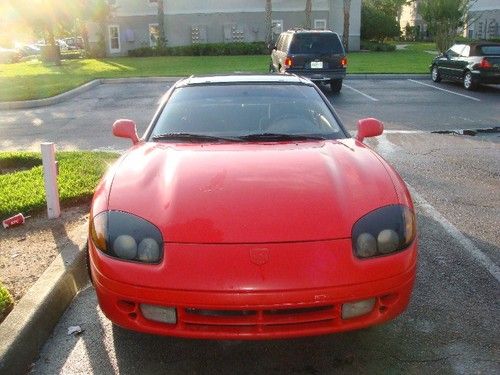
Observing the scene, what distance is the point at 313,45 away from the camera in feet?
56.0

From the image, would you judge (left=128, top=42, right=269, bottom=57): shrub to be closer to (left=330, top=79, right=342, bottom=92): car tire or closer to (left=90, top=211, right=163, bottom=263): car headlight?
(left=330, top=79, right=342, bottom=92): car tire

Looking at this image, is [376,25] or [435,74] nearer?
[435,74]

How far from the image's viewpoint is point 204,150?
3.84 metres

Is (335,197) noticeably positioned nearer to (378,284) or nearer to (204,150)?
(378,284)

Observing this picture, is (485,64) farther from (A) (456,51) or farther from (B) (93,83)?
(B) (93,83)

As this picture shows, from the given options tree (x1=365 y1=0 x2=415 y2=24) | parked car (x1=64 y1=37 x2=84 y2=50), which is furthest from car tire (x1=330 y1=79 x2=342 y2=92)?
tree (x1=365 y1=0 x2=415 y2=24)

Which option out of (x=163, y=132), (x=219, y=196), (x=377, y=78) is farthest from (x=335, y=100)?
(x=219, y=196)

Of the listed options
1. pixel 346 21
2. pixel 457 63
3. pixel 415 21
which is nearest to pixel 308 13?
pixel 346 21

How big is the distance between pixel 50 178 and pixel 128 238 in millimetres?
2494

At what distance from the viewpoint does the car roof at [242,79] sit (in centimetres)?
498

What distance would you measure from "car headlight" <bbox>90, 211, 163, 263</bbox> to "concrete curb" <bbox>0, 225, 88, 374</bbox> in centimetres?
68

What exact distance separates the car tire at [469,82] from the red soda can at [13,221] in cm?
1549

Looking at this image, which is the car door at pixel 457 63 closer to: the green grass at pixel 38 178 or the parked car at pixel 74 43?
the green grass at pixel 38 178

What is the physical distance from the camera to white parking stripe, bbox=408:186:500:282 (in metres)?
4.42
